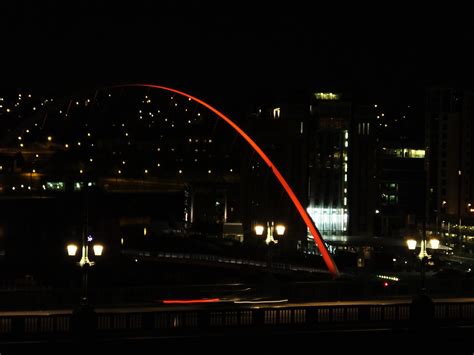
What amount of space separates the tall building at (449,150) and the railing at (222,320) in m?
72.9

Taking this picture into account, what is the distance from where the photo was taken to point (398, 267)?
62688 mm

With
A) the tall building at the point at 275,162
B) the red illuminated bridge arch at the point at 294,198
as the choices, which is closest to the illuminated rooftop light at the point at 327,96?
the tall building at the point at 275,162

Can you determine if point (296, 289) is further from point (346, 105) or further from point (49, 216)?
point (346, 105)

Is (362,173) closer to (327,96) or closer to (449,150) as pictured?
(327,96)

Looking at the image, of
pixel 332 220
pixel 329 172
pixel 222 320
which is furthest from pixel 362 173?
pixel 222 320

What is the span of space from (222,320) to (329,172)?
64904 millimetres

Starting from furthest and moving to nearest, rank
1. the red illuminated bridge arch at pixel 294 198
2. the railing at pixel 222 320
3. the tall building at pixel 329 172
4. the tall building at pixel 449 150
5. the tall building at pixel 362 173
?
the tall building at pixel 449 150, the tall building at pixel 362 173, the tall building at pixel 329 172, the red illuminated bridge arch at pixel 294 198, the railing at pixel 222 320

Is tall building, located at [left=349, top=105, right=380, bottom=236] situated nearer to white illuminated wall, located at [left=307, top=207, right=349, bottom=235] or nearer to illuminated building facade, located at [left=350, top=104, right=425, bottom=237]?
illuminated building facade, located at [left=350, top=104, right=425, bottom=237]

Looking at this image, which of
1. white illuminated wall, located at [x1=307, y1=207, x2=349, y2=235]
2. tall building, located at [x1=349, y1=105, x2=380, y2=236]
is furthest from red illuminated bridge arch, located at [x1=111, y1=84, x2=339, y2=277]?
tall building, located at [x1=349, y1=105, x2=380, y2=236]

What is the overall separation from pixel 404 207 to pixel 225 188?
70.4 feet

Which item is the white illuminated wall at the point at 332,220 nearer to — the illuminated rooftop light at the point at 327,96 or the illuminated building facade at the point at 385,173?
the illuminated building facade at the point at 385,173

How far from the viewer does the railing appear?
21.8 metres

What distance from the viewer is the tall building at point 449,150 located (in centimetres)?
9950

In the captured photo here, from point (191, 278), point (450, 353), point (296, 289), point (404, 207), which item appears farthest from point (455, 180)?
point (450, 353)
